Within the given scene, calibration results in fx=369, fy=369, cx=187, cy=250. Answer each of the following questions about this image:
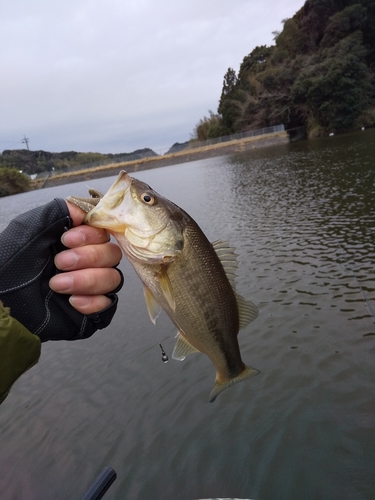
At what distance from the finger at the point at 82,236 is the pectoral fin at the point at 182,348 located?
0.98 m

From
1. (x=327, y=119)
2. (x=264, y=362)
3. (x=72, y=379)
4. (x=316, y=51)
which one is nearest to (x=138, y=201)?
(x=264, y=362)

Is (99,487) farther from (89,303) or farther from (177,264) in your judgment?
(177,264)

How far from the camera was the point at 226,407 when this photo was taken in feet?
19.3

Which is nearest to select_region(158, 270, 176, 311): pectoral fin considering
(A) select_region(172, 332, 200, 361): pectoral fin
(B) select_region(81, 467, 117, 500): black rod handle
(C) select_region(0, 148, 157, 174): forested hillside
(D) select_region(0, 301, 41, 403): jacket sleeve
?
(A) select_region(172, 332, 200, 361): pectoral fin

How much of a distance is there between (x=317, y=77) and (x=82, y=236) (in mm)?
59081

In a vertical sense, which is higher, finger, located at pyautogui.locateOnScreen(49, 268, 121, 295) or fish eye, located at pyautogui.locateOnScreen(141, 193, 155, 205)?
fish eye, located at pyautogui.locateOnScreen(141, 193, 155, 205)

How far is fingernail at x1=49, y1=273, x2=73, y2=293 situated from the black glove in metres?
0.10

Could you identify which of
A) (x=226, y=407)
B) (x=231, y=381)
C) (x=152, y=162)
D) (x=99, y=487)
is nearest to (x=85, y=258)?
(x=231, y=381)

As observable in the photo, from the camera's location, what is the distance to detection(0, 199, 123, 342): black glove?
220cm

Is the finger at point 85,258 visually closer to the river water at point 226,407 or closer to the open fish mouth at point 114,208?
the open fish mouth at point 114,208

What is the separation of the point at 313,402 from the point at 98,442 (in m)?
3.36

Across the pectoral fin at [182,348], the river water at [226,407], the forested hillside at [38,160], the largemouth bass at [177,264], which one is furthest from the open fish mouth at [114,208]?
the forested hillside at [38,160]

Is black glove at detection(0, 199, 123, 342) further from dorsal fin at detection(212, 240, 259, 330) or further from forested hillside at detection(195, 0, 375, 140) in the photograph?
forested hillside at detection(195, 0, 375, 140)

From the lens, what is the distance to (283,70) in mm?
60750
